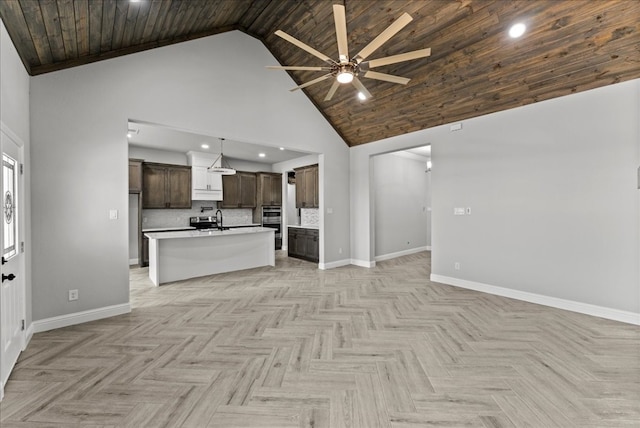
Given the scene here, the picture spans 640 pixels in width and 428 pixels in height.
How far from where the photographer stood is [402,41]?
3887mm

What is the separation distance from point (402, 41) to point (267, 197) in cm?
632

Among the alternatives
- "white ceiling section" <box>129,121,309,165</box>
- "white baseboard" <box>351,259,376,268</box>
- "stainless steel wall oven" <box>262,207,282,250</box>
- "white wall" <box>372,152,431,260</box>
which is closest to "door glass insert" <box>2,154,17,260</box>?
"white ceiling section" <box>129,121,309,165</box>

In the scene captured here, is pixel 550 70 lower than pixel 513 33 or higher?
lower

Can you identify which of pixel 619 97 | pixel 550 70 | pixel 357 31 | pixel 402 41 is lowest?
pixel 619 97

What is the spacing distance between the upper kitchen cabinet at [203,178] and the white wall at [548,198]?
18.8ft

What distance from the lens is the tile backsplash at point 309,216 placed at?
8045mm

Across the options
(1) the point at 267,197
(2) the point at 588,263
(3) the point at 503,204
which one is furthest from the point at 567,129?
(1) the point at 267,197

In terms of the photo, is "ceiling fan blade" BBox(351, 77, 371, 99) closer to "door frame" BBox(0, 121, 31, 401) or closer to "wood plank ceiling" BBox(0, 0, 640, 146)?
"wood plank ceiling" BBox(0, 0, 640, 146)

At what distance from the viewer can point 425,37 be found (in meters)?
3.71

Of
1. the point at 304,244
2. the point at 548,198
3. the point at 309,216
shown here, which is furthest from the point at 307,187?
the point at 548,198

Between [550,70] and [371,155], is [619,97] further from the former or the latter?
[371,155]

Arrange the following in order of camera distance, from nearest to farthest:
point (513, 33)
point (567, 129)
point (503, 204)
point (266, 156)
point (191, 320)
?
point (513, 33) → point (191, 320) → point (567, 129) → point (503, 204) → point (266, 156)

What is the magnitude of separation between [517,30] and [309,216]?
6.11 meters

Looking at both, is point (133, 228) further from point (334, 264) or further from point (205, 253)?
point (334, 264)
